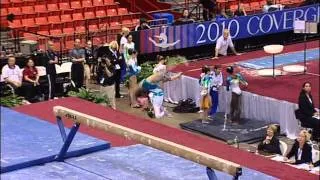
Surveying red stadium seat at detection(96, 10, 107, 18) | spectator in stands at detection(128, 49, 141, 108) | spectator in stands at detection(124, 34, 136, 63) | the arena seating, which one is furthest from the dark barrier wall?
red stadium seat at detection(96, 10, 107, 18)

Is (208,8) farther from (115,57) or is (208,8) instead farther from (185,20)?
(115,57)

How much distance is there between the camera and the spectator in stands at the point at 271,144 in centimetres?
865

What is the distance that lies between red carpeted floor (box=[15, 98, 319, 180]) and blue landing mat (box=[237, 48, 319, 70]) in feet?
12.6

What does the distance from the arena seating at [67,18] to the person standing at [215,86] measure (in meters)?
3.13

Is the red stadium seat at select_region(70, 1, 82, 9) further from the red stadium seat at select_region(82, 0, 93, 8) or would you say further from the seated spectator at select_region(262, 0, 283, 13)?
the seated spectator at select_region(262, 0, 283, 13)

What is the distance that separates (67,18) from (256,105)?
4889 mm

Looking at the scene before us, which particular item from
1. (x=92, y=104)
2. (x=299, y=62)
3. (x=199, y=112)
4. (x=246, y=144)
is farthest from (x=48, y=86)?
(x=299, y=62)

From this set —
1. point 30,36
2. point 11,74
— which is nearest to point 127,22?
point 30,36

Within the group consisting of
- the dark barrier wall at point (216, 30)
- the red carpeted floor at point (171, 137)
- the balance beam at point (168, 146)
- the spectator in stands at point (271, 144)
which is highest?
the dark barrier wall at point (216, 30)

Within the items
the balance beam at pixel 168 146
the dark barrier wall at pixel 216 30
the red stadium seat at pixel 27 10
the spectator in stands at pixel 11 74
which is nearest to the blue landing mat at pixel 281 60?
the dark barrier wall at pixel 216 30

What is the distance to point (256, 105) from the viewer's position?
397 inches

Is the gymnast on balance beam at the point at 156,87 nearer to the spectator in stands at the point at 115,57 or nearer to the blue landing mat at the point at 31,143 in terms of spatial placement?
the spectator in stands at the point at 115,57

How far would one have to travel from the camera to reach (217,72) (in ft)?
33.6

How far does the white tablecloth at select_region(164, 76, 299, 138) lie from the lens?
381 inches
